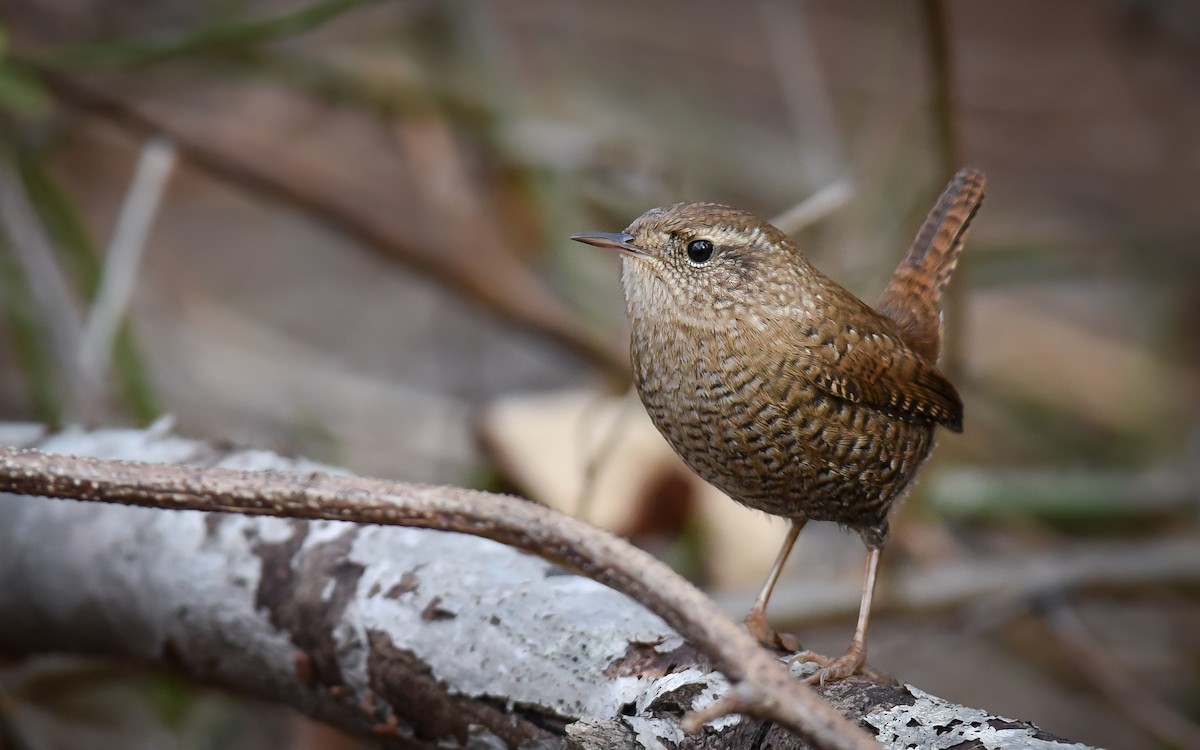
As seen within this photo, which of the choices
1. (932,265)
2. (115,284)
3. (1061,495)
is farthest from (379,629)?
(1061,495)

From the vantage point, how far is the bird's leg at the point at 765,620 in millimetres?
2299

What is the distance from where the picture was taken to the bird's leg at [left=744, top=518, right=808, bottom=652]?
2299mm

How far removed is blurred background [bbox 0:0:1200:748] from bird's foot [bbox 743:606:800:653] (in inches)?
30.7

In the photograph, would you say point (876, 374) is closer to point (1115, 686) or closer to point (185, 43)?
point (1115, 686)

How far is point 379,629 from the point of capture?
82.5 inches

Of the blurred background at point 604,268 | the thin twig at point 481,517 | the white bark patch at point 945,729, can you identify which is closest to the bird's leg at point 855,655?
the white bark patch at point 945,729

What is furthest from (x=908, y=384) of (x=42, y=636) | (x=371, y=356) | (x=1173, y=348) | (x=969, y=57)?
(x=969, y=57)

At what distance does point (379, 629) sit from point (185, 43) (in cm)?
231

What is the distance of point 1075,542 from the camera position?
4918 mm

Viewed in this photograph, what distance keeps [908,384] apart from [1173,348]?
4.47 m

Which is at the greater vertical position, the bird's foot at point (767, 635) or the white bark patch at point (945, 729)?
the bird's foot at point (767, 635)

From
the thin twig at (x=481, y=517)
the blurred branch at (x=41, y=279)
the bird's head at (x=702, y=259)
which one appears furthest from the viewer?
the blurred branch at (x=41, y=279)

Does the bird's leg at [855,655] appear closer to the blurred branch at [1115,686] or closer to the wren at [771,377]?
the wren at [771,377]

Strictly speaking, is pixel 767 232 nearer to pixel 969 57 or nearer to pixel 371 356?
pixel 371 356
